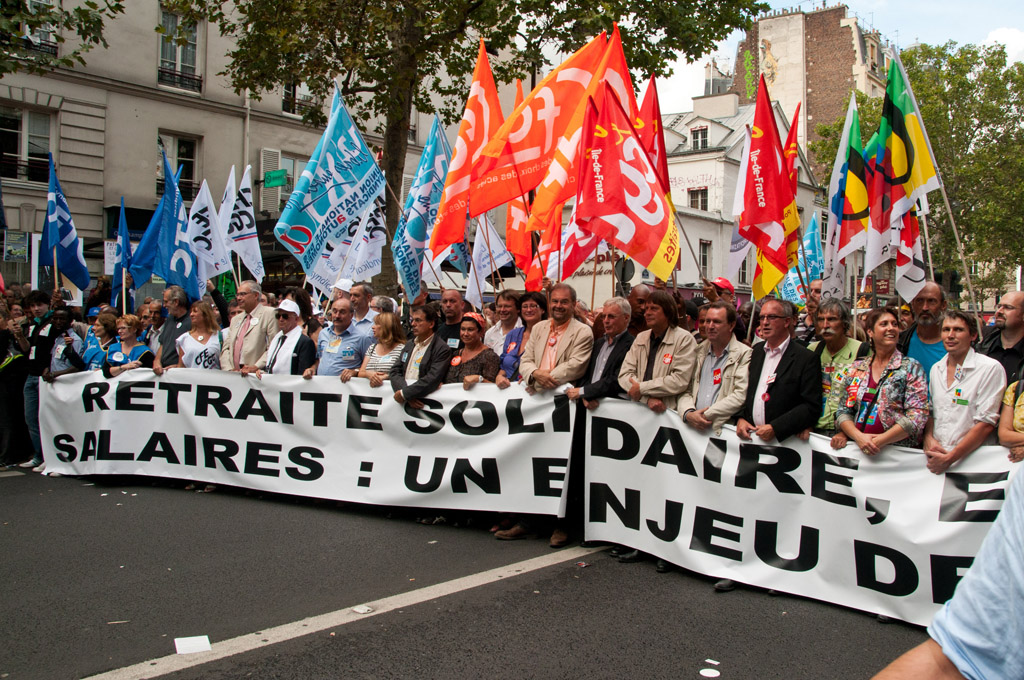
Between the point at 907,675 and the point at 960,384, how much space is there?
12.2ft

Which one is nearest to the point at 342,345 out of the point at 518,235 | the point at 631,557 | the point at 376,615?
the point at 518,235

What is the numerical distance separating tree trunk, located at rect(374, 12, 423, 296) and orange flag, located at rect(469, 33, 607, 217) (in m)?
7.41

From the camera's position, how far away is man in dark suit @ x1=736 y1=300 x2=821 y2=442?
511 cm

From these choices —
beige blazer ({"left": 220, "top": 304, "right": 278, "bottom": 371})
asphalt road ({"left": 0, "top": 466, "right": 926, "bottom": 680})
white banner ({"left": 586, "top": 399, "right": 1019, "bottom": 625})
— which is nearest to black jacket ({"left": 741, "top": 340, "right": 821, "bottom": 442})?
white banner ({"left": 586, "top": 399, "right": 1019, "bottom": 625})

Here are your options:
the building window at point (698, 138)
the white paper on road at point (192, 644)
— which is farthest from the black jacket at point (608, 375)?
the building window at point (698, 138)

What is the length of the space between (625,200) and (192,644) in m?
4.32

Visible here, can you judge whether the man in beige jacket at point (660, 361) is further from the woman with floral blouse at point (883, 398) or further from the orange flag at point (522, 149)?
the orange flag at point (522, 149)

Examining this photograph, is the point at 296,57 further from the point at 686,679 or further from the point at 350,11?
the point at 686,679

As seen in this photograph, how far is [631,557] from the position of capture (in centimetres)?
567

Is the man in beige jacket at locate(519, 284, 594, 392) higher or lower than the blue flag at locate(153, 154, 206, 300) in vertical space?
lower

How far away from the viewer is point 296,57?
1537cm

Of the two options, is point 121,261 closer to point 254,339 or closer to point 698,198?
point 254,339

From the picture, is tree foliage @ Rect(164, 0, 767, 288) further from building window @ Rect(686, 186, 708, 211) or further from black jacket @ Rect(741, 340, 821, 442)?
building window @ Rect(686, 186, 708, 211)

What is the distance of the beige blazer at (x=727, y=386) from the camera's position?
17.7 feet
